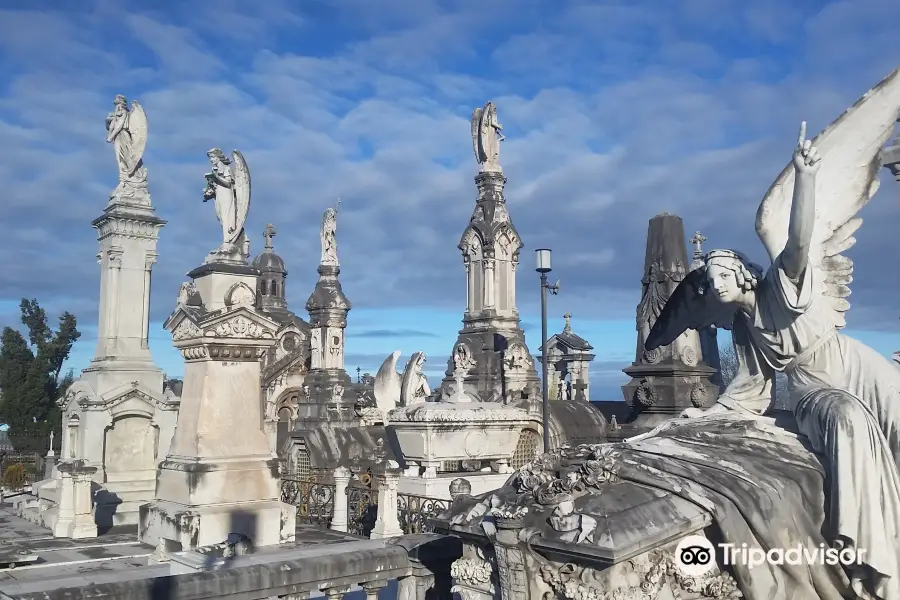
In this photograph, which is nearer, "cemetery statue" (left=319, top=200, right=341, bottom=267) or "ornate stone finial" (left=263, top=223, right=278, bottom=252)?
"cemetery statue" (left=319, top=200, right=341, bottom=267)

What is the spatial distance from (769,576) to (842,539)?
1.31 ft

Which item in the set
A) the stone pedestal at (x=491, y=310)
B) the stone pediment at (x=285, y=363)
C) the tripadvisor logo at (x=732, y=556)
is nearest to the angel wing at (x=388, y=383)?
the stone pedestal at (x=491, y=310)

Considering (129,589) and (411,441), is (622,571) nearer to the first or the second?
(129,589)

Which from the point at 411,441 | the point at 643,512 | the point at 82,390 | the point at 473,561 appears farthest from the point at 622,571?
the point at 82,390

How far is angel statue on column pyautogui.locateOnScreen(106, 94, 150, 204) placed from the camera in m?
16.1

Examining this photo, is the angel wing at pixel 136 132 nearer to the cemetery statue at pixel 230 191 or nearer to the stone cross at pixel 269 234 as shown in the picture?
the cemetery statue at pixel 230 191

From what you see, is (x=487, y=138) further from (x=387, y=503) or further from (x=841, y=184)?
(x=841, y=184)

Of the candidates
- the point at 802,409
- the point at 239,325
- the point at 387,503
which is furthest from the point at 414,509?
the point at 802,409

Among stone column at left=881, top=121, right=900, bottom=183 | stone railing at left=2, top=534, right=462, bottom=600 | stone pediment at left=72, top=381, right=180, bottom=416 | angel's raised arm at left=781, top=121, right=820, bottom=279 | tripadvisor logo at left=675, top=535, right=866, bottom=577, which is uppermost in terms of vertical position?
stone column at left=881, top=121, right=900, bottom=183

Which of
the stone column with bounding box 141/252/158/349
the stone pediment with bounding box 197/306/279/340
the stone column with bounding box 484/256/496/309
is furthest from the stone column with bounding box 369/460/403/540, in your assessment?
the stone column with bounding box 484/256/496/309

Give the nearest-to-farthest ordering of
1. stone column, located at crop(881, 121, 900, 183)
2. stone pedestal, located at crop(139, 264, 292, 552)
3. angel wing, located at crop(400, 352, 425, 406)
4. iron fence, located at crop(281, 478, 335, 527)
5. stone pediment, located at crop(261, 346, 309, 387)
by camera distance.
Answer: stone column, located at crop(881, 121, 900, 183) → stone pedestal, located at crop(139, 264, 292, 552) → iron fence, located at crop(281, 478, 335, 527) → angel wing, located at crop(400, 352, 425, 406) → stone pediment, located at crop(261, 346, 309, 387)

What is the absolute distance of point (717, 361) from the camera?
745 cm

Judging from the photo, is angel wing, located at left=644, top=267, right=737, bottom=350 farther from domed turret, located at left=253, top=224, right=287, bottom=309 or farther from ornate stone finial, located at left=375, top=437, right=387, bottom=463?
domed turret, located at left=253, top=224, right=287, bottom=309

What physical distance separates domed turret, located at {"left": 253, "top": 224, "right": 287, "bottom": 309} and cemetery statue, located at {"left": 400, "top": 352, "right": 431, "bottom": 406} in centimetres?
2884
